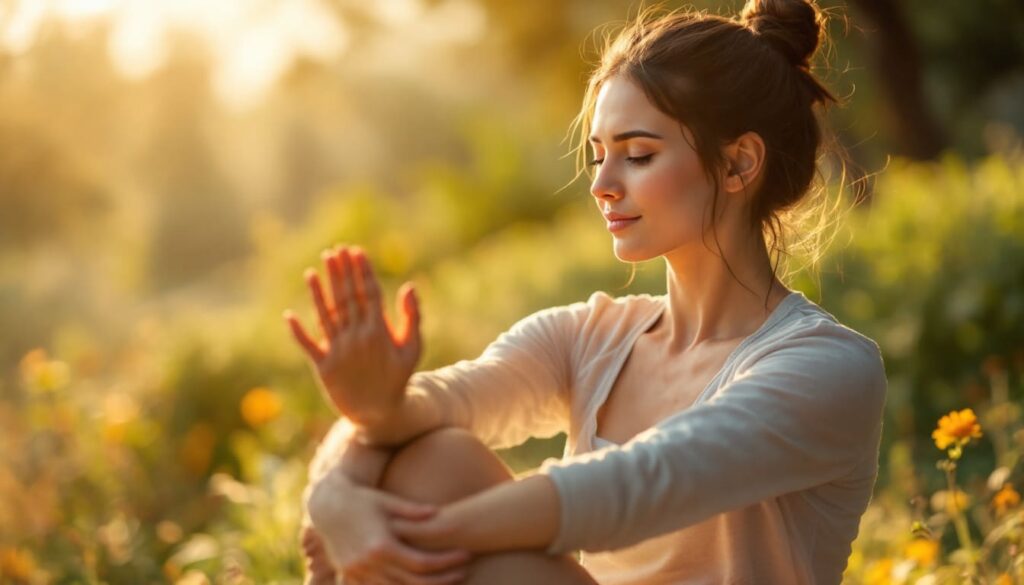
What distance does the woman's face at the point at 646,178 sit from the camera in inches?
89.0

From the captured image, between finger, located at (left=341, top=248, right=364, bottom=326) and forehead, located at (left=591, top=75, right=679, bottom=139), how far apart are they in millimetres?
656

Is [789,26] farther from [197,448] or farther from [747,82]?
[197,448]

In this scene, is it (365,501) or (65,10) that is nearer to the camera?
(365,501)

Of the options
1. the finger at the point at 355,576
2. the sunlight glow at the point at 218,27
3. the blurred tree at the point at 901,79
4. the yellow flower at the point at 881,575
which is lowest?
the yellow flower at the point at 881,575

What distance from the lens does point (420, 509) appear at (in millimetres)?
1916

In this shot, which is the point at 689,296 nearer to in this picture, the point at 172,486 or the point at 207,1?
the point at 172,486

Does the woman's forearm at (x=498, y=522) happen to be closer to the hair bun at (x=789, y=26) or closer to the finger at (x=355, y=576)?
the finger at (x=355, y=576)

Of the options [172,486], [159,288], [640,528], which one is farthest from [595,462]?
[159,288]

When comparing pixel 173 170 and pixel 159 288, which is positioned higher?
pixel 173 170

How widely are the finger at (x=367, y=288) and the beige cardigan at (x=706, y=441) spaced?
0.86 feet

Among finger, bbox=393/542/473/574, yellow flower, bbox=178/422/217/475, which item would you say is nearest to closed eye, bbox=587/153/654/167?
finger, bbox=393/542/473/574

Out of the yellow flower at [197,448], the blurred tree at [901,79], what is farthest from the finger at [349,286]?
the blurred tree at [901,79]

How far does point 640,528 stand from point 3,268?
12.0 metres

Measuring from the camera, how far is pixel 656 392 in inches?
93.7
